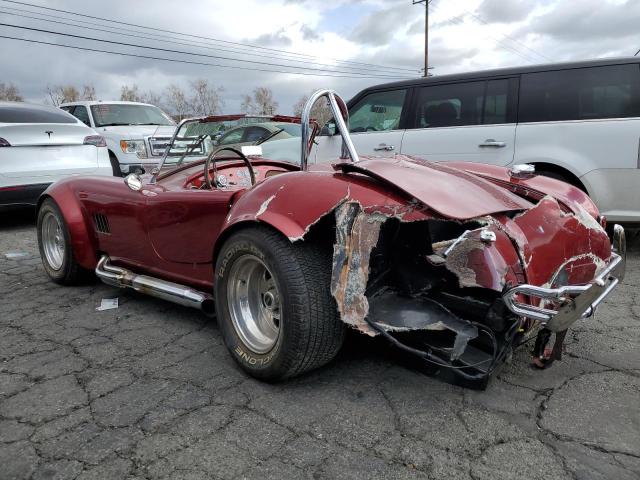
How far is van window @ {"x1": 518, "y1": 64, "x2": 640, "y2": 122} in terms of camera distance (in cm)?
466

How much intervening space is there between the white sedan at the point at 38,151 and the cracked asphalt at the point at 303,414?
13.0 feet

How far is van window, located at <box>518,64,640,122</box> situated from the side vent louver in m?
4.01

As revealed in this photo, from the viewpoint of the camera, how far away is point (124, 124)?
9.79 meters

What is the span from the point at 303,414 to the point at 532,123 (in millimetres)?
4065

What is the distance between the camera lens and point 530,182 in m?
3.20

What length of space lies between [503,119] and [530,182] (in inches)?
93.7

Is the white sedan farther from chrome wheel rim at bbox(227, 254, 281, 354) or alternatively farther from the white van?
chrome wheel rim at bbox(227, 254, 281, 354)

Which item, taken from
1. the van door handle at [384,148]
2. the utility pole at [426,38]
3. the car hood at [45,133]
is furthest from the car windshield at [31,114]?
the utility pole at [426,38]

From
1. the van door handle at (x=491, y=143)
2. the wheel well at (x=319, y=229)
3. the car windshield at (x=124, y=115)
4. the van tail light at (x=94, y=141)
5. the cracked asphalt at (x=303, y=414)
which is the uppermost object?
the car windshield at (x=124, y=115)

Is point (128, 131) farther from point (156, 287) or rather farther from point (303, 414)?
point (303, 414)

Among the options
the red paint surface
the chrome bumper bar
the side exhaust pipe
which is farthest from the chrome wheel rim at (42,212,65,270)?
the chrome bumper bar

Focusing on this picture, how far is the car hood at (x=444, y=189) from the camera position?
2.26 meters

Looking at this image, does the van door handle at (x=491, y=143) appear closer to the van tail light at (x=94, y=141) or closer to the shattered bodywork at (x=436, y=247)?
the shattered bodywork at (x=436, y=247)

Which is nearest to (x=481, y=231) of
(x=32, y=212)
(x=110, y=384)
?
(x=110, y=384)
